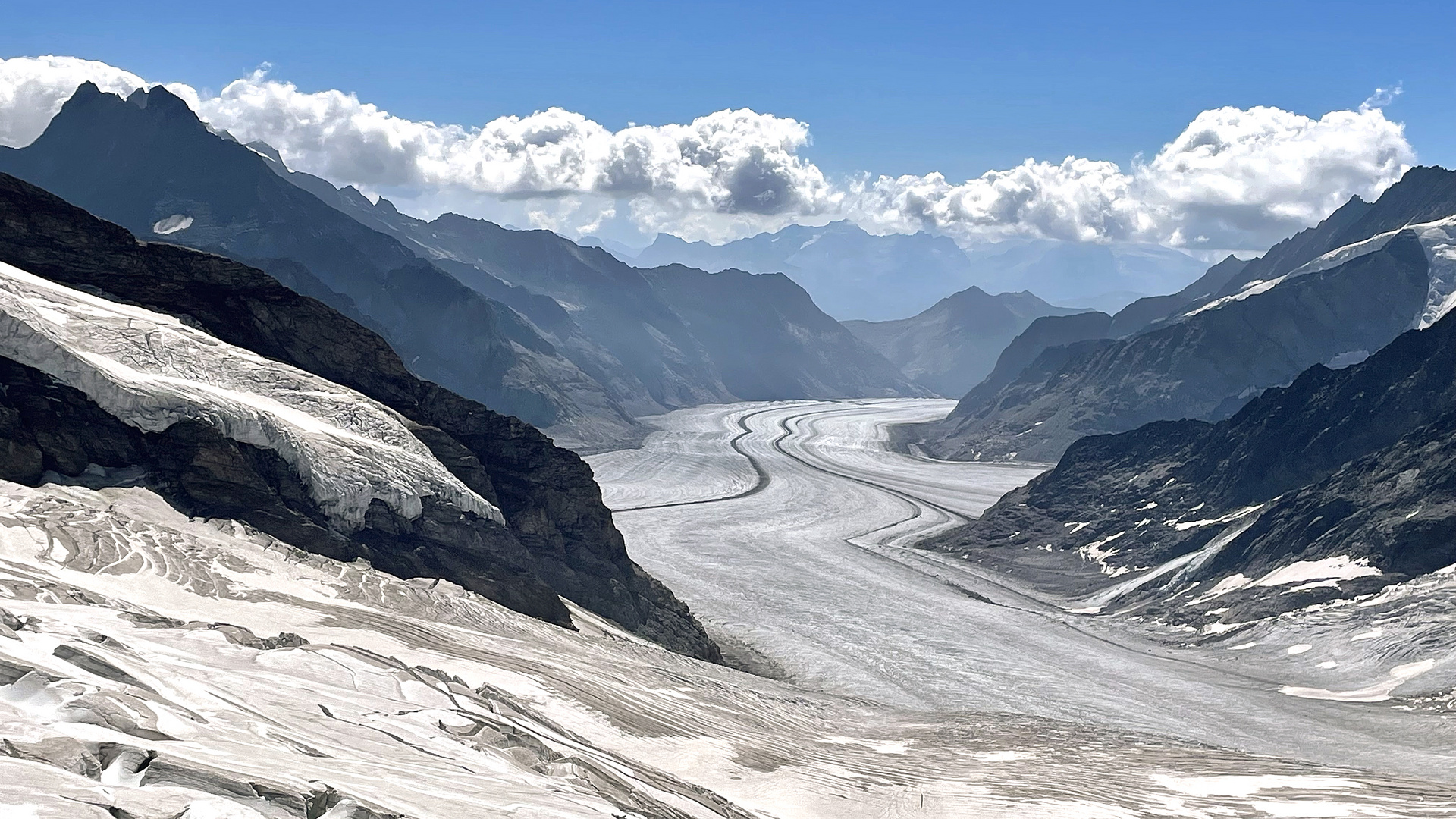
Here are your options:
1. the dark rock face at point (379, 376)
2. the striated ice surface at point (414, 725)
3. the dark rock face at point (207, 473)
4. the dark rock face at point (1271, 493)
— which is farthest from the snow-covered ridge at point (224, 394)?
the dark rock face at point (1271, 493)

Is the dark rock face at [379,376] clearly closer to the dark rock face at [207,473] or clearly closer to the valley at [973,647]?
the dark rock face at [207,473]

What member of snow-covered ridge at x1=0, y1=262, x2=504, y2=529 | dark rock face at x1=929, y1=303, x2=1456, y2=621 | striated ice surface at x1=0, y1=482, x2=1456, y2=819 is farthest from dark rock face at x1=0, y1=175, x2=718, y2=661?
dark rock face at x1=929, y1=303, x2=1456, y2=621

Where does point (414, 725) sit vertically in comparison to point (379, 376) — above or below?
below

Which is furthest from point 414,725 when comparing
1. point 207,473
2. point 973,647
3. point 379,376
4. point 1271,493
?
point 1271,493

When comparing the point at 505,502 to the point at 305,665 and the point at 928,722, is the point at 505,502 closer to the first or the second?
the point at 928,722

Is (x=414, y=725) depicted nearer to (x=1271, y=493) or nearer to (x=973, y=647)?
(x=973, y=647)

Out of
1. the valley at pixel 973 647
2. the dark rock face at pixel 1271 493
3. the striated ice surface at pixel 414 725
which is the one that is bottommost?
the valley at pixel 973 647
